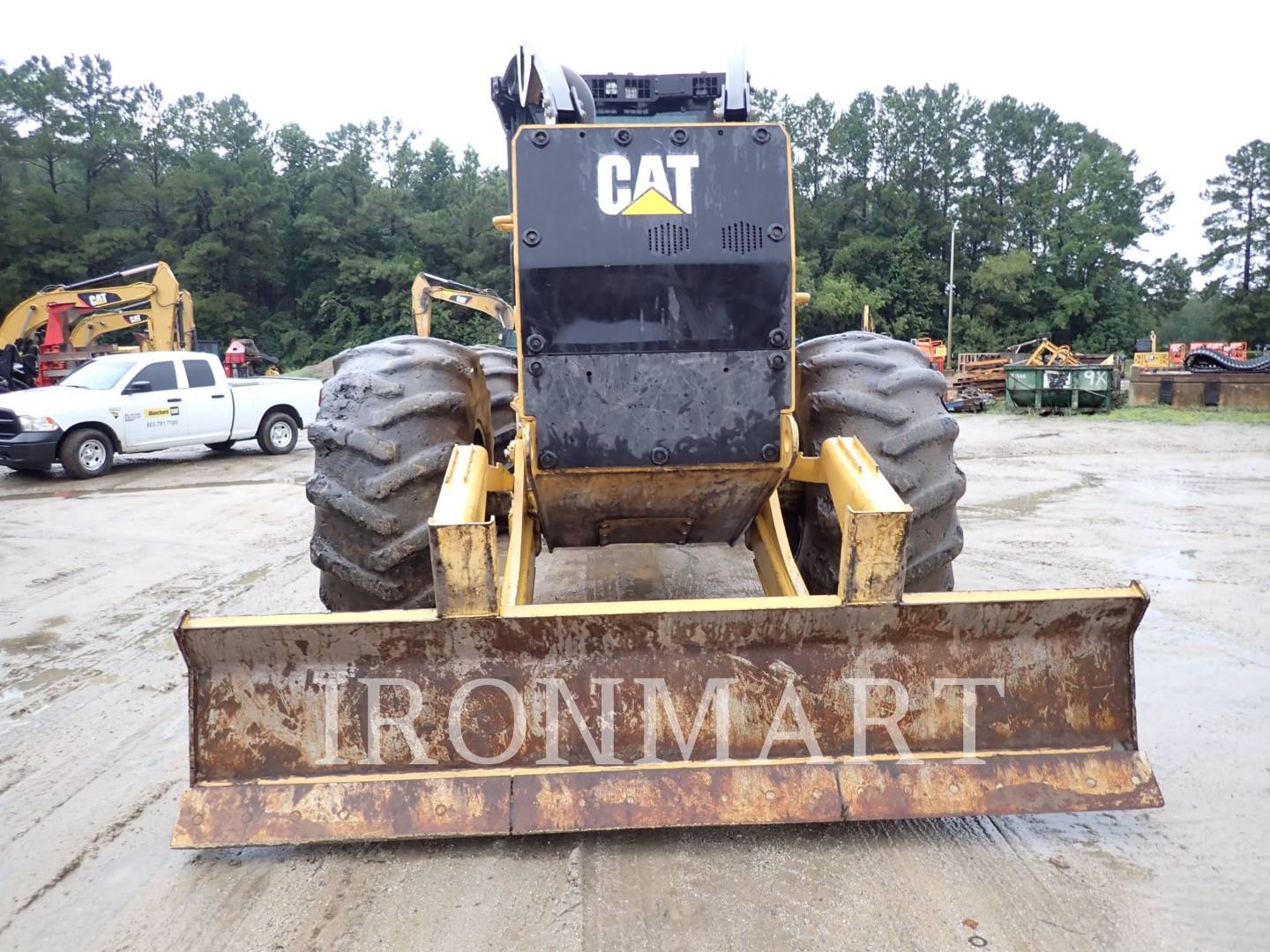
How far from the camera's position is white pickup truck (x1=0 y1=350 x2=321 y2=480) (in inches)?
468

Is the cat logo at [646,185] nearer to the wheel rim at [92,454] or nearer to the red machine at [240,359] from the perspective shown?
the wheel rim at [92,454]

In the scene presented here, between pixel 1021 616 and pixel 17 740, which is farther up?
pixel 1021 616

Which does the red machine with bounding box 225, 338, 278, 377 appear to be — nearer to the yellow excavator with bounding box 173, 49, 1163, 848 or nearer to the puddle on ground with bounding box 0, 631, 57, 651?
the puddle on ground with bounding box 0, 631, 57, 651

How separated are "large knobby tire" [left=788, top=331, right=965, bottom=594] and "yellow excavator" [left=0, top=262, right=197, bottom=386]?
1743 cm

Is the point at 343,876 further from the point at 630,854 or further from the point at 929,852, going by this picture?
the point at 929,852

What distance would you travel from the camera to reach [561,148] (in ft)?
10.3

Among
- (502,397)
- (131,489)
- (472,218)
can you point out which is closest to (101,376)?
(131,489)

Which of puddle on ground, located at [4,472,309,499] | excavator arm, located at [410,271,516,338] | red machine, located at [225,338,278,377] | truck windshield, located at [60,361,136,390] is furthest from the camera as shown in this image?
red machine, located at [225,338,278,377]

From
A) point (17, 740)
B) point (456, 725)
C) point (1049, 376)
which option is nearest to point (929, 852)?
point (456, 725)

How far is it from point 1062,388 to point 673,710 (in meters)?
20.4

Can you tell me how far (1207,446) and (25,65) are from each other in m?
59.7

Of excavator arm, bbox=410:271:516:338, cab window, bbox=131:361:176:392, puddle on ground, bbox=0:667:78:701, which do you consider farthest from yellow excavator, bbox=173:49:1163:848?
cab window, bbox=131:361:176:392

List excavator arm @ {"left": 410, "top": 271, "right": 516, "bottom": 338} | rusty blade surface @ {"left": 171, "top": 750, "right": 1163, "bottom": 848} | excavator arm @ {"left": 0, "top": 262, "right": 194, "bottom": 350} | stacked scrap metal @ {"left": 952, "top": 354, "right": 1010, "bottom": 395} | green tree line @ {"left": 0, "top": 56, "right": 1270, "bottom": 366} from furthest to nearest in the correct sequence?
1. green tree line @ {"left": 0, "top": 56, "right": 1270, "bottom": 366}
2. stacked scrap metal @ {"left": 952, "top": 354, "right": 1010, "bottom": 395}
3. excavator arm @ {"left": 0, "top": 262, "right": 194, "bottom": 350}
4. excavator arm @ {"left": 410, "top": 271, "right": 516, "bottom": 338}
5. rusty blade surface @ {"left": 171, "top": 750, "right": 1163, "bottom": 848}

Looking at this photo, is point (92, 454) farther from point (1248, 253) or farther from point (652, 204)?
point (1248, 253)
